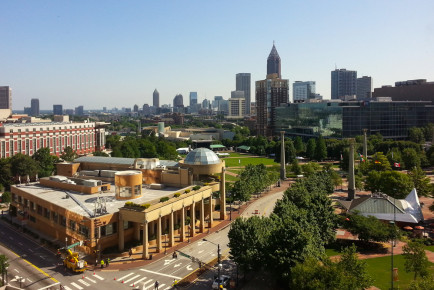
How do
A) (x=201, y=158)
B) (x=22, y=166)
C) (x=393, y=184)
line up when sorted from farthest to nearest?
1. (x=22, y=166)
2. (x=393, y=184)
3. (x=201, y=158)

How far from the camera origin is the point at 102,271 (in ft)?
152

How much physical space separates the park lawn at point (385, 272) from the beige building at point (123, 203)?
27.9 meters

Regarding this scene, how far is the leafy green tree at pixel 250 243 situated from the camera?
40.8 metres

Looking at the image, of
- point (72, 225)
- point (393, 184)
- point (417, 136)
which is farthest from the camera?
point (417, 136)

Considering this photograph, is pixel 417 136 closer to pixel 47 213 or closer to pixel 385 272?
pixel 385 272

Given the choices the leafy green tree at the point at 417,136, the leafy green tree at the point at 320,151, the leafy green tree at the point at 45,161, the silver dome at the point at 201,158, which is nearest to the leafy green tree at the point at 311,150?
the leafy green tree at the point at 320,151

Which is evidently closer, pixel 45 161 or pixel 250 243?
pixel 250 243

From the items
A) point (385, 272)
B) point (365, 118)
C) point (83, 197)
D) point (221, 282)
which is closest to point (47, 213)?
point (83, 197)

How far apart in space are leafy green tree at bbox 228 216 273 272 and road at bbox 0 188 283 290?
5.58 meters

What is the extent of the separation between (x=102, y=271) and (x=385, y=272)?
36328mm

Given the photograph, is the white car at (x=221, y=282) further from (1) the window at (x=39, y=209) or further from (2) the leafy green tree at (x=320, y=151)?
(2) the leafy green tree at (x=320, y=151)

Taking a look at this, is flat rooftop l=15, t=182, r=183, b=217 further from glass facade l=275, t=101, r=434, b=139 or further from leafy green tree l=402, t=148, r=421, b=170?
glass facade l=275, t=101, r=434, b=139

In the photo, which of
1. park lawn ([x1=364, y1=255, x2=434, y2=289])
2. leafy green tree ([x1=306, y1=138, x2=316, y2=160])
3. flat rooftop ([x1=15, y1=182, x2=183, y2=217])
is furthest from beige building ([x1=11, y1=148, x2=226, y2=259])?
leafy green tree ([x1=306, y1=138, x2=316, y2=160])

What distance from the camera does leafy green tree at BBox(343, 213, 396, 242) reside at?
168 ft
